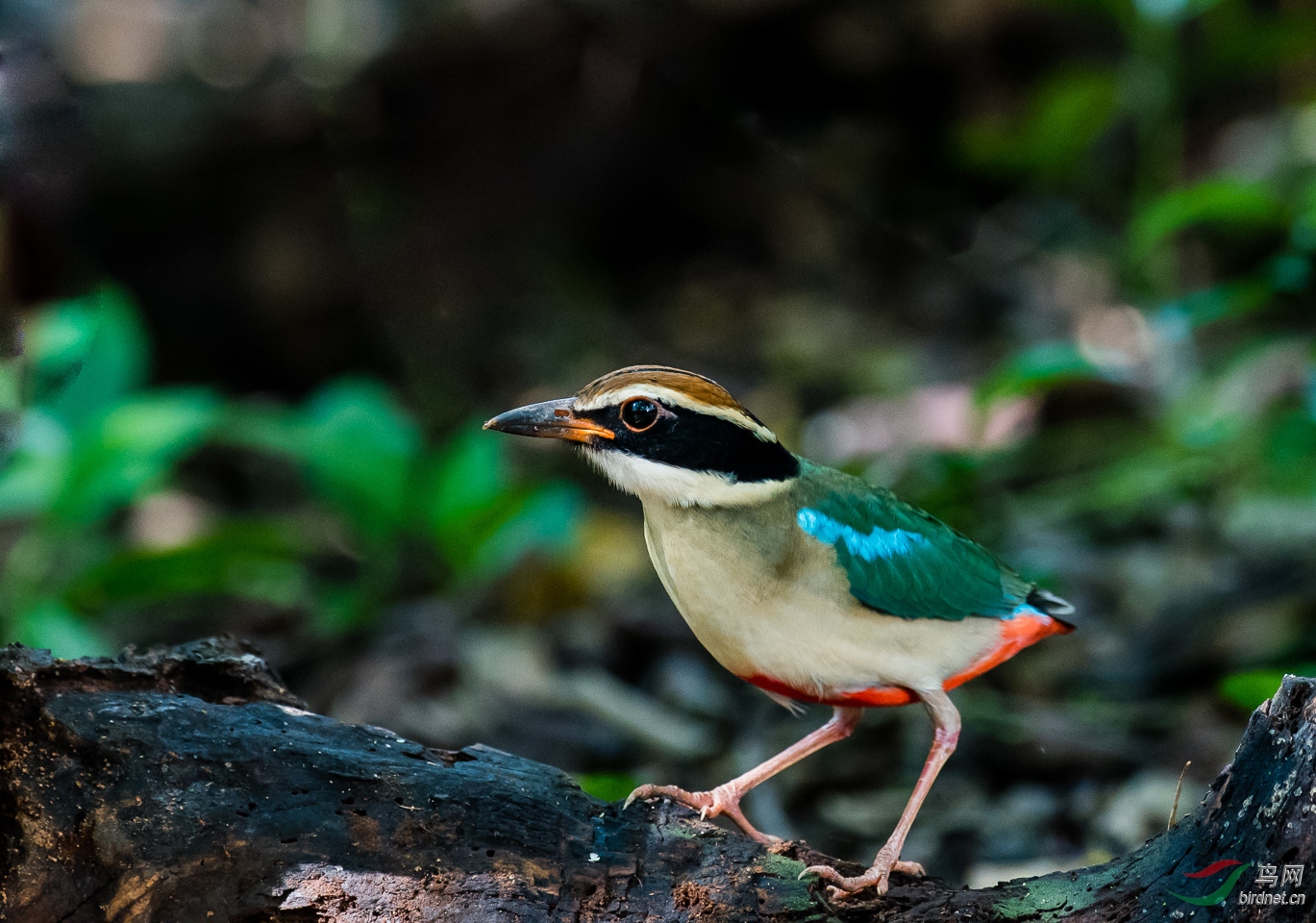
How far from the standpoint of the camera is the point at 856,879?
2.86 m

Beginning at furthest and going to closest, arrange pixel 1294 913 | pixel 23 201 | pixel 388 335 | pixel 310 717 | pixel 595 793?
pixel 388 335
pixel 23 201
pixel 595 793
pixel 310 717
pixel 1294 913

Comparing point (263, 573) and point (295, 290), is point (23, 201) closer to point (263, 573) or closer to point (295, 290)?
point (263, 573)

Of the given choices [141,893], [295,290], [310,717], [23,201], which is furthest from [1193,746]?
[295,290]

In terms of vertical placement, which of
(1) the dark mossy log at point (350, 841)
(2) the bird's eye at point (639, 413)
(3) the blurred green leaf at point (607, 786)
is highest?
(2) the bird's eye at point (639, 413)

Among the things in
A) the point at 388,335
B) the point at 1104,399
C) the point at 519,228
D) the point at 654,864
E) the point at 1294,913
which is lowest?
the point at 1294,913

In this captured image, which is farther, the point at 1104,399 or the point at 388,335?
the point at 388,335

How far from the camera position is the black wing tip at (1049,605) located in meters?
3.54

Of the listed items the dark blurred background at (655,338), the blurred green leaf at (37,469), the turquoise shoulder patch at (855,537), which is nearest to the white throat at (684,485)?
the turquoise shoulder patch at (855,537)

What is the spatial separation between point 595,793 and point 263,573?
404 centimetres

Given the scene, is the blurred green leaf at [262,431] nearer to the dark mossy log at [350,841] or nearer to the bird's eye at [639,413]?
the dark mossy log at [350,841]

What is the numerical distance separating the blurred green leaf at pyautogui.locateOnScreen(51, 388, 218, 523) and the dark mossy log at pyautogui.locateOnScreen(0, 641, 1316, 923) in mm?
3625

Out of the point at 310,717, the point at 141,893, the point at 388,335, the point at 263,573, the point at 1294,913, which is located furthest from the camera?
the point at 388,335

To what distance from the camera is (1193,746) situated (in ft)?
15.6

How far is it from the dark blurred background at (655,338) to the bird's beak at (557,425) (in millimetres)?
1177
